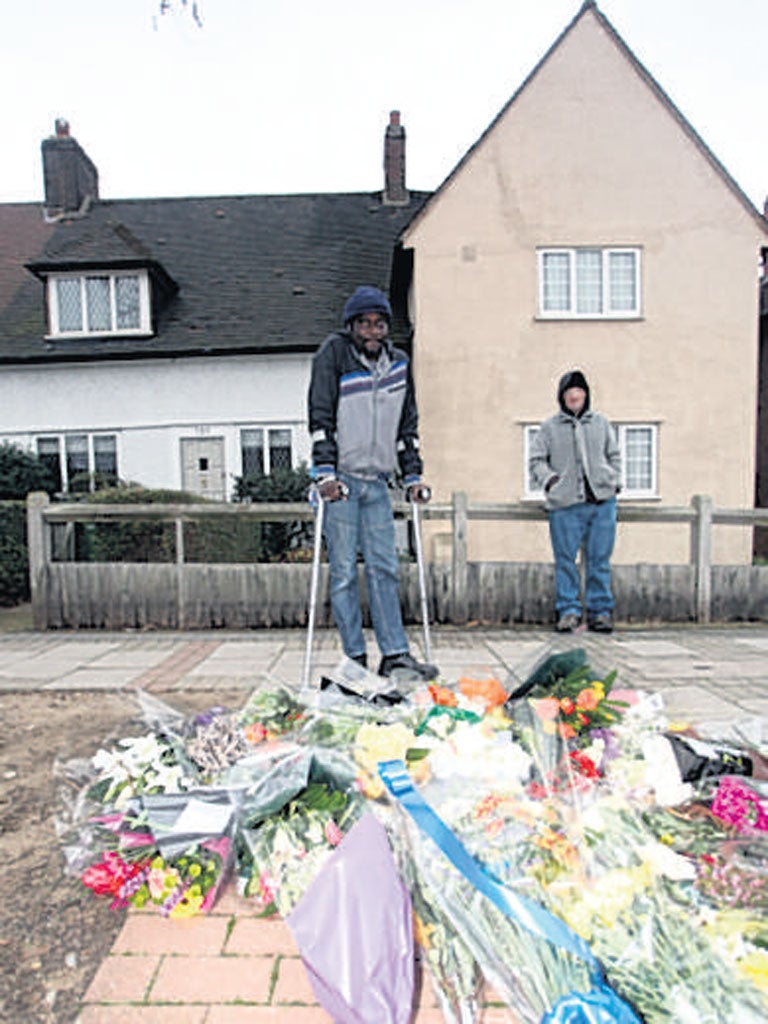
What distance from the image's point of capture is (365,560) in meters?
4.11

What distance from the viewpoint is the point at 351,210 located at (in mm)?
17188

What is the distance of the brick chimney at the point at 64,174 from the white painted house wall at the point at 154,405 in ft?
17.7

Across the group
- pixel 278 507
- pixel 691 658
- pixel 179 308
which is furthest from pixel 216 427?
pixel 691 658

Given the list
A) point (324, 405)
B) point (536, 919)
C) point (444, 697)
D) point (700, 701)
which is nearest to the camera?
point (536, 919)

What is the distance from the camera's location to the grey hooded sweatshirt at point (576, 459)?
5598 mm

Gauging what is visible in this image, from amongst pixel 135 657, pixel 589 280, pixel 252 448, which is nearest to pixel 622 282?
pixel 589 280

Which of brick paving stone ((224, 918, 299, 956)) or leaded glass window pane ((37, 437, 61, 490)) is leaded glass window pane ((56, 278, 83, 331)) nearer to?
leaded glass window pane ((37, 437, 61, 490))

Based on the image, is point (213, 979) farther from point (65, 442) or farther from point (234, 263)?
point (234, 263)

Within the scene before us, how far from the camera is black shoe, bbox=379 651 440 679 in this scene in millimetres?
3813

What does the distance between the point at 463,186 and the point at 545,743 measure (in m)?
11.9

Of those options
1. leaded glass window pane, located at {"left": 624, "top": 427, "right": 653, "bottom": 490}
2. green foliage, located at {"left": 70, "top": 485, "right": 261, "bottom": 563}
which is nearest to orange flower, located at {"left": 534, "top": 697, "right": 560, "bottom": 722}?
green foliage, located at {"left": 70, "top": 485, "right": 261, "bottom": 563}

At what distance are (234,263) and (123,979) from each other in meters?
15.9

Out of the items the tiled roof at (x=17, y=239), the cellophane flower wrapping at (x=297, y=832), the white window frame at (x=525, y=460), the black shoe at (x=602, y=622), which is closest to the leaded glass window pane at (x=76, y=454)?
the tiled roof at (x=17, y=239)

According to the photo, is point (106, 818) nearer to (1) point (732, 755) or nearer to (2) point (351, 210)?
(1) point (732, 755)
